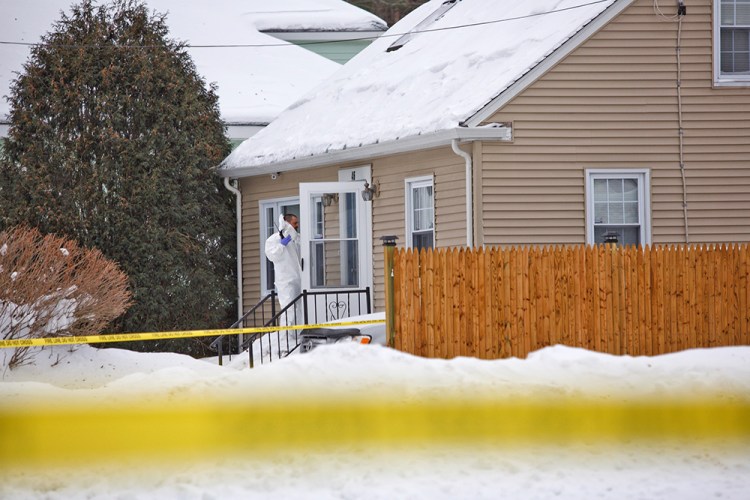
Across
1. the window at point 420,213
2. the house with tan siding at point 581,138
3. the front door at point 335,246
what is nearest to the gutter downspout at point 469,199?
the house with tan siding at point 581,138

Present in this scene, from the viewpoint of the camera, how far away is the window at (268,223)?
21.2m

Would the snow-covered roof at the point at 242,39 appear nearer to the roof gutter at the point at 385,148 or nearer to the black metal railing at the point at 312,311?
the roof gutter at the point at 385,148

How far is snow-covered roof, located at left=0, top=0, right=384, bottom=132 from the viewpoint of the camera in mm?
28906

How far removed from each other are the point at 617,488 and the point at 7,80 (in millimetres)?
22429

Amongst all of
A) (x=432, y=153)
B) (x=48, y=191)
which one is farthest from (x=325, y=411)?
(x=48, y=191)

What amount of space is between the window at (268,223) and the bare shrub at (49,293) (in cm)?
413

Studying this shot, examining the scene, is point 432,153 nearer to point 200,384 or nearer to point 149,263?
point 149,263

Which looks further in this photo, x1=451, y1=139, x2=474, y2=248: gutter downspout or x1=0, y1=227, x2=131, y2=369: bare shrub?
x1=451, y1=139, x2=474, y2=248: gutter downspout

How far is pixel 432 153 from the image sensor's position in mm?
17344

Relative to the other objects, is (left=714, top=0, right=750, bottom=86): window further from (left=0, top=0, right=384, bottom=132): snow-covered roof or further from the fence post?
(left=0, top=0, right=384, bottom=132): snow-covered roof

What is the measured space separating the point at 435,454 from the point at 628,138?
8.19m

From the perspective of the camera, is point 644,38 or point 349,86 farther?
point 349,86

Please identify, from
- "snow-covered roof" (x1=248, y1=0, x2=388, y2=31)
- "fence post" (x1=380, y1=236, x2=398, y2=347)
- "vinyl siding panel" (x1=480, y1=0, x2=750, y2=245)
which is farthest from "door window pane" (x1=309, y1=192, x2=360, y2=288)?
"snow-covered roof" (x1=248, y1=0, x2=388, y2=31)

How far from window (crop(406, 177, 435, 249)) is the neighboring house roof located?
2.14 feet
